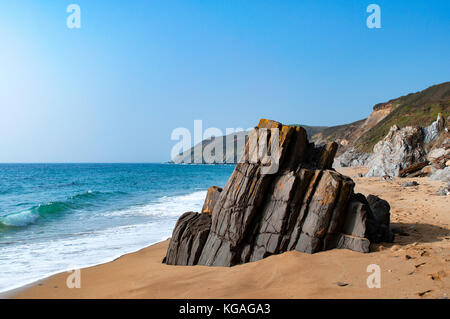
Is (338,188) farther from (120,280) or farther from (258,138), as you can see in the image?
(120,280)

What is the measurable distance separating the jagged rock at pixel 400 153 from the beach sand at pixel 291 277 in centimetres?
2199

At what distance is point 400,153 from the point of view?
28.7 meters

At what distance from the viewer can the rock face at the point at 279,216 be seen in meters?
7.23

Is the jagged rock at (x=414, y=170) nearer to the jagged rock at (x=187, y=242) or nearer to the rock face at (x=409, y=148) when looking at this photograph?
the rock face at (x=409, y=148)

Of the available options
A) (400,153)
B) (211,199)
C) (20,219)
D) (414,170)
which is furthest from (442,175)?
(20,219)

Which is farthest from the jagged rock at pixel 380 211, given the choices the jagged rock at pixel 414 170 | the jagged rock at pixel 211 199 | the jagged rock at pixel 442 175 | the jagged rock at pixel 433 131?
the jagged rock at pixel 433 131

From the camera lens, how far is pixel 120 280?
7.15 metres

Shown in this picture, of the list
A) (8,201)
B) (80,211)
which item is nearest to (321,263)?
(80,211)

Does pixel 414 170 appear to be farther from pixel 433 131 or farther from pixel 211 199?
pixel 211 199

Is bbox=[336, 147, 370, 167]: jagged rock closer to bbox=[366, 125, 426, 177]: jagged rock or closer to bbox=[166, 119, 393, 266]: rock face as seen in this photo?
bbox=[366, 125, 426, 177]: jagged rock

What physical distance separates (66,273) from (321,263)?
6.72 meters

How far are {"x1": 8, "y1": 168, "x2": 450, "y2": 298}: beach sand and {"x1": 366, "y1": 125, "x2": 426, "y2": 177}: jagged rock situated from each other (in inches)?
866

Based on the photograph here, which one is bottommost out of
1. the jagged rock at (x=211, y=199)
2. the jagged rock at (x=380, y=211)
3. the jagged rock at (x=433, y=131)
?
the jagged rock at (x=380, y=211)
